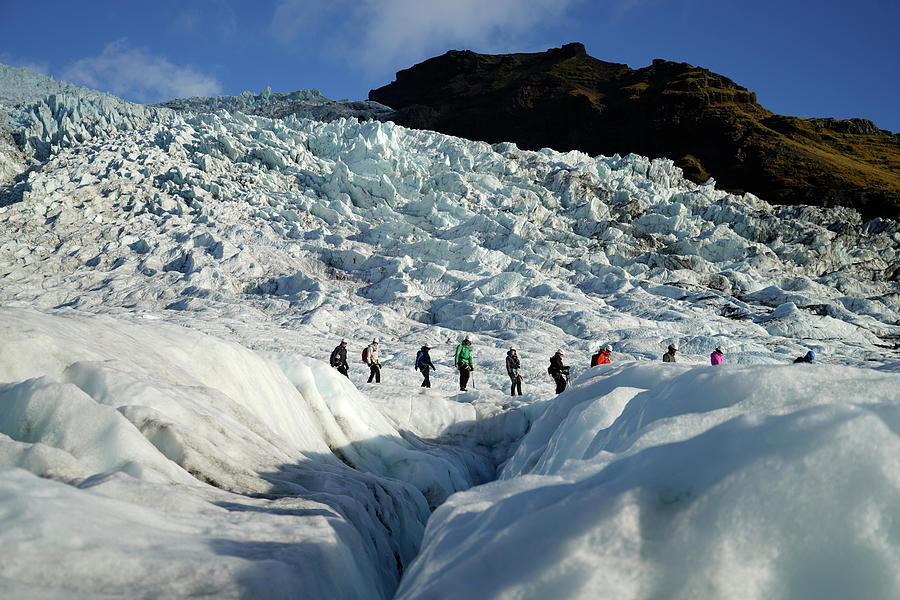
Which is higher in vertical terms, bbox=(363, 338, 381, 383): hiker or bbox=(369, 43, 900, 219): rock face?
bbox=(369, 43, 900, 219): rock face

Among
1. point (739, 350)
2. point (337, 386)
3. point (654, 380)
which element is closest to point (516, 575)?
point (654, 380)

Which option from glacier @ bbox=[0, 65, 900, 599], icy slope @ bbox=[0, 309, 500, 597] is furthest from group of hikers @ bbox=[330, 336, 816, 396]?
icy slope @ bbox=[0, 309, 500, 597]

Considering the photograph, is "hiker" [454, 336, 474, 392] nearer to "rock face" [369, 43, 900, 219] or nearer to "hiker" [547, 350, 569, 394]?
"hiker" [547, 350, 569, 394]

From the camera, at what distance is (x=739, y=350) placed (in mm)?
20031

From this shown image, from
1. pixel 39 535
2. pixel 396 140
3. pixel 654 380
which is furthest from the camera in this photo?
pixel 396 140

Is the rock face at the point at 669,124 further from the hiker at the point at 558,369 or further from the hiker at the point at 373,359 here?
the hiker at the point at 373,359

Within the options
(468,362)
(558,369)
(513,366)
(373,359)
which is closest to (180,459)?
(373,359)

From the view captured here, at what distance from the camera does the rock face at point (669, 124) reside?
5700 cm

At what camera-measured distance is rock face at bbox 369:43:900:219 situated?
57.0 m

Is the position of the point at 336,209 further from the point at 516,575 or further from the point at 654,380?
the point at 516,575

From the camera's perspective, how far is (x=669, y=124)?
70375 mm

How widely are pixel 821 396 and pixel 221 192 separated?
3974 centimetres

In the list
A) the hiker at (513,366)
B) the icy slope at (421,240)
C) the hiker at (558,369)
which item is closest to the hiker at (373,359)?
the hiker at (513,366)

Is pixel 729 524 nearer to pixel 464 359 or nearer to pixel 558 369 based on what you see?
pixel 558 369
